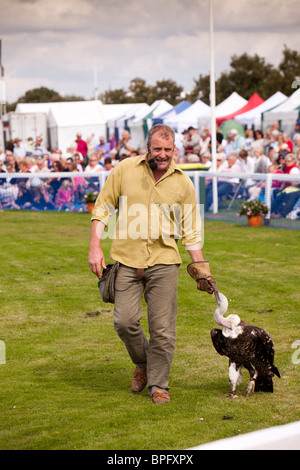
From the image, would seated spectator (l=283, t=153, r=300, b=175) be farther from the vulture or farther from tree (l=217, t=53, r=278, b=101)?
tree (l=217, t=53, r=278, b=101)

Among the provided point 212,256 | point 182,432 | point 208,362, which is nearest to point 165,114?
point 212,256

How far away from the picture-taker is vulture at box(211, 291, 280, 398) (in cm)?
588

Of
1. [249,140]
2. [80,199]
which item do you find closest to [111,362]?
[80,199]

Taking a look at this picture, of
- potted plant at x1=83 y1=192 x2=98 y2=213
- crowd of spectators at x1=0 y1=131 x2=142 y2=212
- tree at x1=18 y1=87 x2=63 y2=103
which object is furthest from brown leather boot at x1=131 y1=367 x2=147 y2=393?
tree at x1=18 y1=87 x2=63 y2=103

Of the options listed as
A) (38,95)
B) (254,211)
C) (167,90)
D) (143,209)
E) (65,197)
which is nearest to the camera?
(143,209)

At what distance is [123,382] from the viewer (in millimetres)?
6539

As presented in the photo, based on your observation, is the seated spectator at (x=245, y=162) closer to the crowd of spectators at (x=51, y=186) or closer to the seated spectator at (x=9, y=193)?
the crowd of spectators at (x=51, y=186)

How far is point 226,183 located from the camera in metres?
18.7

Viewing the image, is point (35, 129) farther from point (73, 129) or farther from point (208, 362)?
point (208, 362)

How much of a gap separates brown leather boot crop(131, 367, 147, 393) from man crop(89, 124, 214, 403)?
0.23 m

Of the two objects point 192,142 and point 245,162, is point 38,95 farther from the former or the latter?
point 245,162

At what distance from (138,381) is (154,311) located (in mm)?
695

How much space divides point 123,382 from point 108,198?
1.70 metres

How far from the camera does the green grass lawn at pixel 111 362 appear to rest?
5133 millimetres
